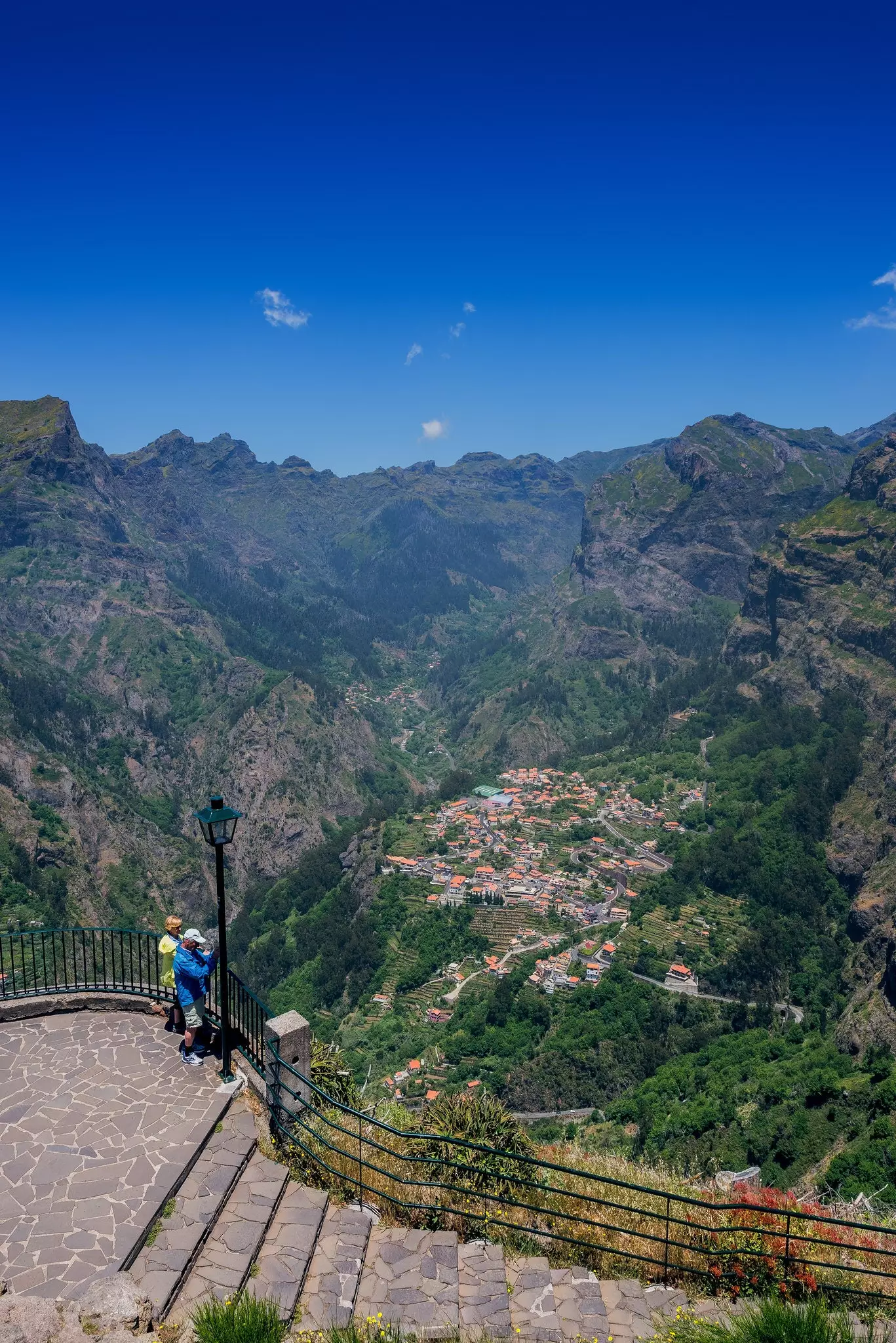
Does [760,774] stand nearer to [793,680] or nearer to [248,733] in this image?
[793,680]

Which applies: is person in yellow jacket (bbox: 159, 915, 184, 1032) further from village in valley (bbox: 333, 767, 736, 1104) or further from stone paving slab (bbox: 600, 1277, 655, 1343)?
village in valley (bbox: 333, 767, 736, 1104)

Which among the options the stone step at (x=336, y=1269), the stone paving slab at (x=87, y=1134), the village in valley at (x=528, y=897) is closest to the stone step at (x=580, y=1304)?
the stone step at (x=336, y=1269)

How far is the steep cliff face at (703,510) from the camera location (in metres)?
162

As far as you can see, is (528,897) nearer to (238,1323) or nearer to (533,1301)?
(533,1301)

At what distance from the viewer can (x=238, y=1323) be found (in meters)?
6.06

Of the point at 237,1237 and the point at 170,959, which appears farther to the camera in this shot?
the point at 170,959

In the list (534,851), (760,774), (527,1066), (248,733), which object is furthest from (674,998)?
(248,733)

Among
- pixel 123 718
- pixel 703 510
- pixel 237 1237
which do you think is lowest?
pixel 123 718

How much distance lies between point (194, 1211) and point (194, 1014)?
2835mm

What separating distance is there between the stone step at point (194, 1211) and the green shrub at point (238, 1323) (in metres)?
0.91

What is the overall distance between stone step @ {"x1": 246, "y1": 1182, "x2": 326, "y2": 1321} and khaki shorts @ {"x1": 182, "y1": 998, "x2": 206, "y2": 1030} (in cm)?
271

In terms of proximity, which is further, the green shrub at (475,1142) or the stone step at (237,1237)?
the green shrub at (475,1142)

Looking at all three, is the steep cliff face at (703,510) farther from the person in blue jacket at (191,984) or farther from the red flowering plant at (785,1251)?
the person in blue jacket at (191,984)

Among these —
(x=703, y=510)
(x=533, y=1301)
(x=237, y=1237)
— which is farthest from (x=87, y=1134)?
(x=703, y=510)
